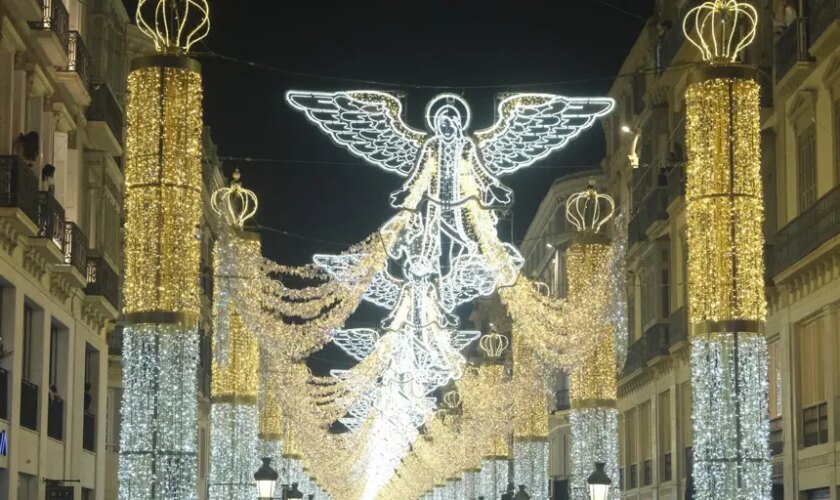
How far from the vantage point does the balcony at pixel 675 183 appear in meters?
40.5

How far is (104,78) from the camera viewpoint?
34.4 m

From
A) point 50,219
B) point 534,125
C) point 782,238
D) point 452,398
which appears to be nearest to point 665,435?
point 782,238

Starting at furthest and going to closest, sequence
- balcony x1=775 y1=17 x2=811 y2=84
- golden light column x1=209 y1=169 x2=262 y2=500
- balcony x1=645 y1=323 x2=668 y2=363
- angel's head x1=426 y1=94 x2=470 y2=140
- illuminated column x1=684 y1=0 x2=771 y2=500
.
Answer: balcony x1=645 y1=323 x2=668 y2=363 < balcony x1=775 y1=17 x2=811 y2=84 < golden light column x1=209 y1=169 x2=262 y2=500 < angel's head x1=426 y1=94 x2=470 y2=140 < illuminated column x1=684 y1=0 x2=771 y2=500

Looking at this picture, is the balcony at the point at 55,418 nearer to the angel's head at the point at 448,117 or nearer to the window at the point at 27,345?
the window at the point at 27,345

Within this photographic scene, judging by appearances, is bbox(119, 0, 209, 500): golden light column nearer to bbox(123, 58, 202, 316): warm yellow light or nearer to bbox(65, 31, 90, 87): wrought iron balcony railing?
bbox(123, 58, 202, 316): warm yellow light

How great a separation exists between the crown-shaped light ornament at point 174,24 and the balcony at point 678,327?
81.8ft

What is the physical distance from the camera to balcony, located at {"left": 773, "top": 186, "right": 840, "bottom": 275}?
2786 centimetres

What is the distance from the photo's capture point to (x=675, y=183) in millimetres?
41906

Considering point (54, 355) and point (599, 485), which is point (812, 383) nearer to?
point (599, 485)

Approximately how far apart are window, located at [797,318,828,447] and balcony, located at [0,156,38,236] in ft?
46.6

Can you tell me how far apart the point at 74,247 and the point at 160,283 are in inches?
555

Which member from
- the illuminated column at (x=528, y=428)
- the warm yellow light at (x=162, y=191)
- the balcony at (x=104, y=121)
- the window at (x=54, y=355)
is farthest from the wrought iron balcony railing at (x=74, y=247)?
the warm yellow light at (x=162, y=191)

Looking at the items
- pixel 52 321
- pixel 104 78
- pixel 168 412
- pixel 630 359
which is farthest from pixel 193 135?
pixel 630 359

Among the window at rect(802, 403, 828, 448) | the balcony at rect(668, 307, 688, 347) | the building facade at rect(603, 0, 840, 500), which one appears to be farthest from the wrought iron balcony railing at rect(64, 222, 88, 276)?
the balcony at rect(668, 307, 688, 347)
